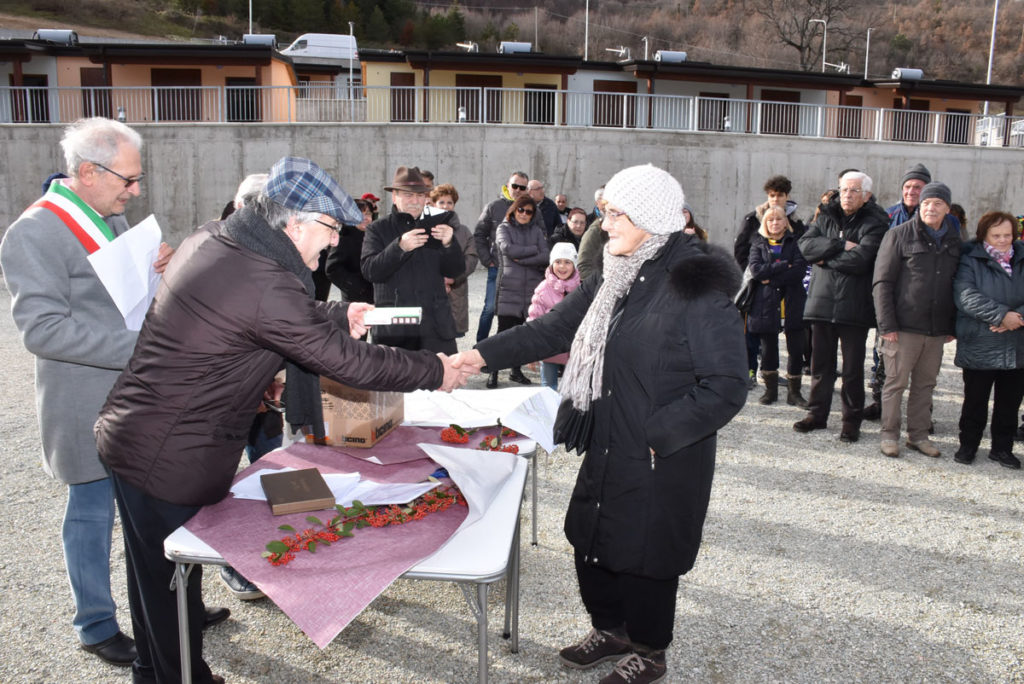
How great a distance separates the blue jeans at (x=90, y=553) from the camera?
318 cm

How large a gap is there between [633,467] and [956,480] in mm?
4051

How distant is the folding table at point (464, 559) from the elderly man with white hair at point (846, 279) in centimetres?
446

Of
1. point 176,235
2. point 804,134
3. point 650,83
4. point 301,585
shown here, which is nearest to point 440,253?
point 301,585

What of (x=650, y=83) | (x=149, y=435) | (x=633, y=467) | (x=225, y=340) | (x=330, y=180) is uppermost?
(x=650, y=83)

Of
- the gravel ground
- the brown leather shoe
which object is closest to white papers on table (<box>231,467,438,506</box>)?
the gravel ground

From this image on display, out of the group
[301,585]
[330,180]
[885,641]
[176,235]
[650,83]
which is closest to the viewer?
[301,585]

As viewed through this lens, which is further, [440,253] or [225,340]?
[440,253]

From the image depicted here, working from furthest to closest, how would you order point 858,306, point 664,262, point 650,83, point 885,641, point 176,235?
1. point 650,83
2. point 176,235
3. point 858,306
4. point 885,641
5. point 664,262

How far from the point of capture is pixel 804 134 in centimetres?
2383

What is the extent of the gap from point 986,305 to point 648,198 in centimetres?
410

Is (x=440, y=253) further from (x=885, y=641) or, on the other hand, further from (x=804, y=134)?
(x=804, y=134)

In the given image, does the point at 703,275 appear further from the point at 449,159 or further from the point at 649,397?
the point at 449,159

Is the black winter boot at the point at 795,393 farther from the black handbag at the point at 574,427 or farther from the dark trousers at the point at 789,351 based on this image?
the black handbag at the point at 574,427

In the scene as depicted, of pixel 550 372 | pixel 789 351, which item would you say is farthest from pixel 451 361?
pixel 789 351
